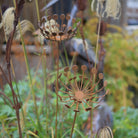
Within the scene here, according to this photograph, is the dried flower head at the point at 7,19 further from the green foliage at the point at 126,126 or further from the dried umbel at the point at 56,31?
the green foliage at the point at 126,126

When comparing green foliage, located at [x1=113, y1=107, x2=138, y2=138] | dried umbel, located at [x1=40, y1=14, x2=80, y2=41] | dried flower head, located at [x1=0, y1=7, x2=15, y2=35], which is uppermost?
dried flower head, located at [x1=0, y1=7, x2=15, y2=35]

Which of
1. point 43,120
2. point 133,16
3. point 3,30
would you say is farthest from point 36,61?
point 133,16

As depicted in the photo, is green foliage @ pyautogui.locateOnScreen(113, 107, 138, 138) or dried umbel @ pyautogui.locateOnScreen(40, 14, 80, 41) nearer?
dried umbel @ pyautogui.locateOnScreen(40, 14, 80, 41)

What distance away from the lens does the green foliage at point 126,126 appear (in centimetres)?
110


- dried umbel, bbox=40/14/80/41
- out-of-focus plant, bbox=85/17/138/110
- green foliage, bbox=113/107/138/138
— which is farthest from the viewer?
out-of-focus plant, bbox=85/17/138/110

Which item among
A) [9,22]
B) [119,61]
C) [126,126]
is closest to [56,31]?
[9,22]

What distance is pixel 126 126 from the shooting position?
45.5 inches

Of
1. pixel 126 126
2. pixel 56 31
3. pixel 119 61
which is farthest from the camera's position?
pixel 119 61

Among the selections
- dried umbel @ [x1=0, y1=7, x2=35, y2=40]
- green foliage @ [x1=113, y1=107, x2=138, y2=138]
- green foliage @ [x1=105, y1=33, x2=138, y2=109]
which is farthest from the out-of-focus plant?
dried umbel @ [x1=0, y1=7, x2=35, y2=40]

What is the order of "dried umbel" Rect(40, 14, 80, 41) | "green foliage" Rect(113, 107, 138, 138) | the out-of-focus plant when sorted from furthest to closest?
1. the out-of-focus plant
2. "green foliage" Rect(113, 107, 138, 138)
3. "dried umbel" Rect(40, 14, 80, 41)

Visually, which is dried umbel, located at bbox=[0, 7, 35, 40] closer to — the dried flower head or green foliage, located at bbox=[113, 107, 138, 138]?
the dried flower head

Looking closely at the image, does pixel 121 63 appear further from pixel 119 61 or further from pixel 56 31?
pixel 56 31

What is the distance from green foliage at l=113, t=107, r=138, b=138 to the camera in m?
1.10

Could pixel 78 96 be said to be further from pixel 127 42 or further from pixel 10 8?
pixel 127 42
